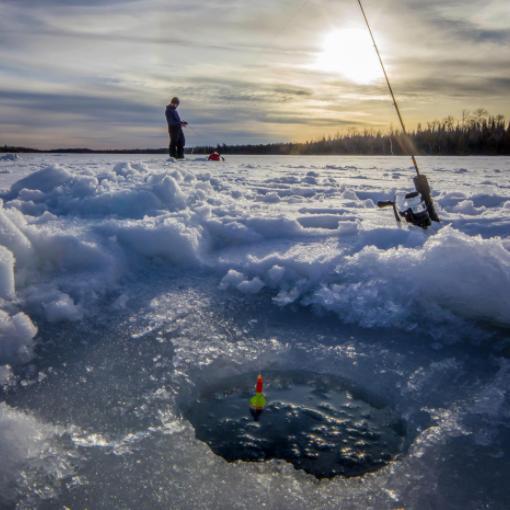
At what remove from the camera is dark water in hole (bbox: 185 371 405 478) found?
1954mm

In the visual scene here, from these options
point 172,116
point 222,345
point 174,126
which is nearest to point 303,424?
point 222,345

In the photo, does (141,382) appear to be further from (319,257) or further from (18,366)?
(319,257)

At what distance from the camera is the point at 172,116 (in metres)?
12.2

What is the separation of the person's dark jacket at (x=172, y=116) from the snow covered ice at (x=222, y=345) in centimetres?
794

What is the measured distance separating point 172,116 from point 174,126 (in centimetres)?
39

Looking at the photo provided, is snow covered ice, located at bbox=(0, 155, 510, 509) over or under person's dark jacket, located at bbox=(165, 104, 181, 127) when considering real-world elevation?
under

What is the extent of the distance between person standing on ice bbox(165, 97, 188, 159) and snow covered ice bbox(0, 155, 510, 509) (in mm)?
7942

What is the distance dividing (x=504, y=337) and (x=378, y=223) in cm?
236

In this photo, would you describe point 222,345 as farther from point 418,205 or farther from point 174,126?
point 174,126

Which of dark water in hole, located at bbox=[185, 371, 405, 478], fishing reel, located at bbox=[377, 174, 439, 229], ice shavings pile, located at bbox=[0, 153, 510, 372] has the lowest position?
dark water in hole, located at bbox=[185, 371, 405, 478]

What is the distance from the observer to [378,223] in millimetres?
4996

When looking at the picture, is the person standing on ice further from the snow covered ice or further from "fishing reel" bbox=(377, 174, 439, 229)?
"fishing reel" bbox=(377, 174, 439, 229)

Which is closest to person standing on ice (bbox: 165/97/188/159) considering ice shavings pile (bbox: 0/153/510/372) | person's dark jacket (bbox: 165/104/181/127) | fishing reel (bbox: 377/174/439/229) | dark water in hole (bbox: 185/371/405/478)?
person's dark jacket (bbox: 165/104/181/127)

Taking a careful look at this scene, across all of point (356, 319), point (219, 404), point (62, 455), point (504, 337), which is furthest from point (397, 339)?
point (62, 455)
